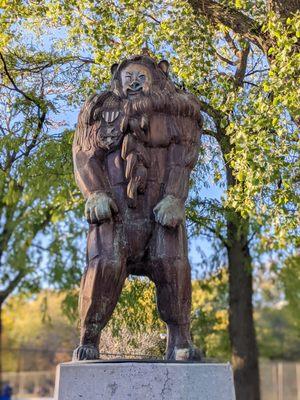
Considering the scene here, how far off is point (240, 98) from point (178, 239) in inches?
181

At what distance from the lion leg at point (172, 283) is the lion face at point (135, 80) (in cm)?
132

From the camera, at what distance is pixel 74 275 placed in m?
15.4

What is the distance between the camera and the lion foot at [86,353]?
4.92 m

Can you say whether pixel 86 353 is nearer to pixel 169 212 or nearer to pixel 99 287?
pixel 99 287

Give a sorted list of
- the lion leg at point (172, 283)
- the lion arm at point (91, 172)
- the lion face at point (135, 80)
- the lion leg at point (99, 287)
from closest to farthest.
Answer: the lion leg at point (99, 287)
the lion leg at point (172, 283)
the lion arm at point (91, 172)
the lion face at point (135, 80)

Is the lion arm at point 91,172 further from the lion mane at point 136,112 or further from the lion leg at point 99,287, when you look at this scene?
the lion leg at point 99,287

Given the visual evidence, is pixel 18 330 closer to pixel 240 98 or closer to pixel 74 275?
pixel 74 275

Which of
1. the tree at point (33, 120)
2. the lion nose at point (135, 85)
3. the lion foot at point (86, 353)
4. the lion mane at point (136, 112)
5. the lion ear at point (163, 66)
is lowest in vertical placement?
the lion foot at point (86, 353)

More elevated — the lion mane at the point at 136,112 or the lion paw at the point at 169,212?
the lion mane at the point at 136,112

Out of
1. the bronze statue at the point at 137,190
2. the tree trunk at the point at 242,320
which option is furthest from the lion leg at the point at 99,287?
the tree trunk at the point at 242,320

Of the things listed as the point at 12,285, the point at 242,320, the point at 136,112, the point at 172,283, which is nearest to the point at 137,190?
the point at 136,112

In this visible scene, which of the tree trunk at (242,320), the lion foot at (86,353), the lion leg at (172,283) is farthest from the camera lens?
the tree trunk at (242,320)

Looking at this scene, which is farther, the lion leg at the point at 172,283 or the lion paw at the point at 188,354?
the lion leg at the point at 172,283

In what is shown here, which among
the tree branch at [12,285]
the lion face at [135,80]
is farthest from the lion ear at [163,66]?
the tree branch at [12,285]
